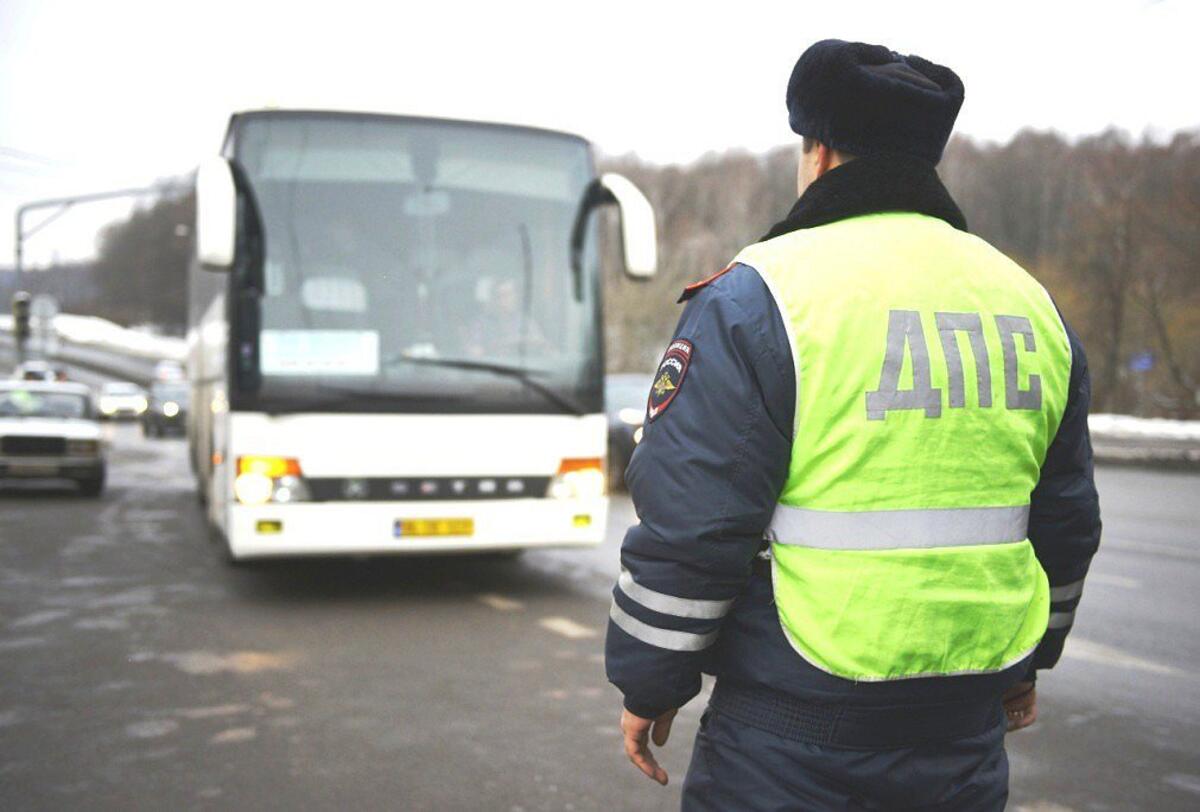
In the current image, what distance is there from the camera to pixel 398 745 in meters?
4.84

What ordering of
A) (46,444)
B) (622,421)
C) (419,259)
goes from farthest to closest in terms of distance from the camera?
(622,421), (46,444), (419,259)

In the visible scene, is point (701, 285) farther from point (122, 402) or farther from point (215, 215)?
point (122, 402)

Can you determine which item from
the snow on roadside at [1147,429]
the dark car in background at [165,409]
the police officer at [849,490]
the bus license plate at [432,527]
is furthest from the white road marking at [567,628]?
the dark car in background at [165,409]

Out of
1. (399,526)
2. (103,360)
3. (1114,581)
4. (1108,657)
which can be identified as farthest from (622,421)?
(103,360)

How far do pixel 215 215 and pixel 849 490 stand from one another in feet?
18.7

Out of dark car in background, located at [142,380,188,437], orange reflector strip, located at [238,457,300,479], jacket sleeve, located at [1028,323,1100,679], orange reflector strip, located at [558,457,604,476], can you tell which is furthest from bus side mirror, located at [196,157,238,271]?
dark car in background, located at [142,380,188,437]

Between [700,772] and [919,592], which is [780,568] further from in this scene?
[700,772]

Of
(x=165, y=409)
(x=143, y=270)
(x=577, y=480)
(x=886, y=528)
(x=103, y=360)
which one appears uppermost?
(x=886, y=528)

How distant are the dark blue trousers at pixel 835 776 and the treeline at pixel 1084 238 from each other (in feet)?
79.9

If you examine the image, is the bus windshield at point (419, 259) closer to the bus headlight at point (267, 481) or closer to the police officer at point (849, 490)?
the bus headlight at point (267, 481)

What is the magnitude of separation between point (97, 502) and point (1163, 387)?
2744cm

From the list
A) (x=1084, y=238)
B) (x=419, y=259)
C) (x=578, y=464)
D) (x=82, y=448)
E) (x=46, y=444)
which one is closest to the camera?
(x=419, y=259)

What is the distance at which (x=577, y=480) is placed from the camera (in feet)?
26.0

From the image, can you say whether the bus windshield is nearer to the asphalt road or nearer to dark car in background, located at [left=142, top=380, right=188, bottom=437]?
the asphalt road
